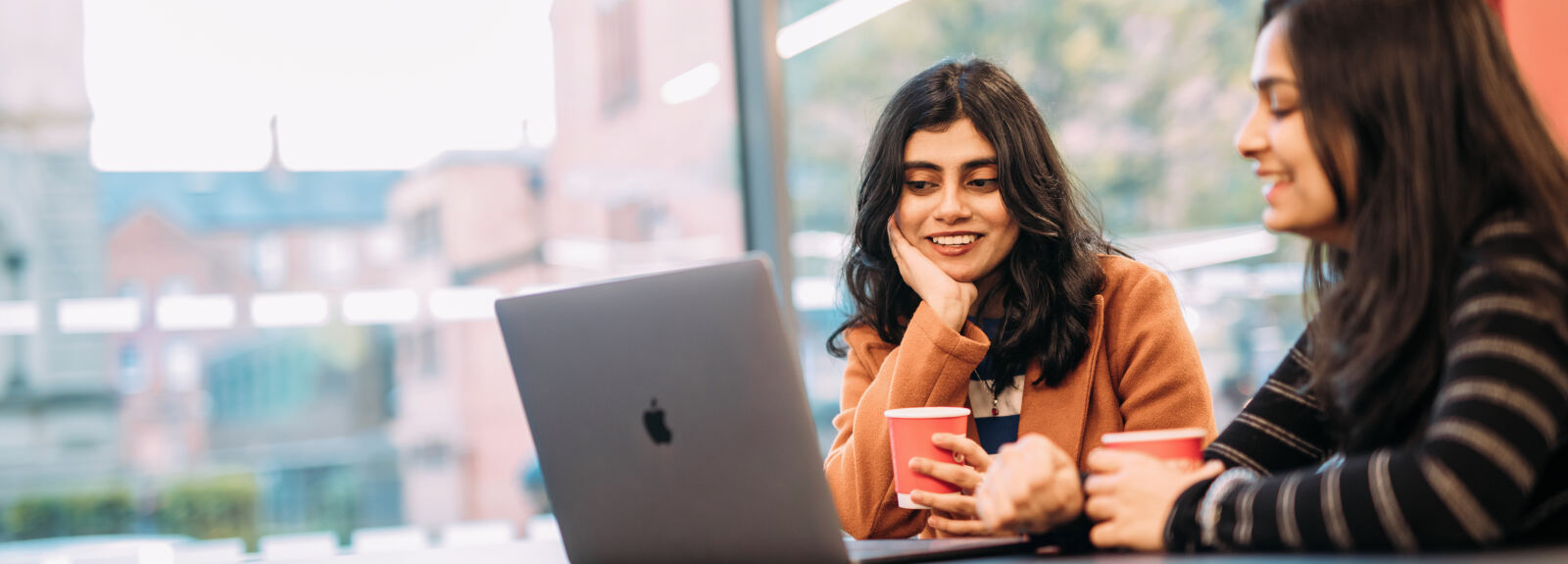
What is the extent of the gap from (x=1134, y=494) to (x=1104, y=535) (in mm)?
45

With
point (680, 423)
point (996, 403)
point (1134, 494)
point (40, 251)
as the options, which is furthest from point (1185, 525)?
point (40, 251)

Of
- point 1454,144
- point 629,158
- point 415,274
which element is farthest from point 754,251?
point 1454,144

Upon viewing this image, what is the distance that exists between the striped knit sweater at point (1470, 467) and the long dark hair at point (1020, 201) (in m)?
0.67

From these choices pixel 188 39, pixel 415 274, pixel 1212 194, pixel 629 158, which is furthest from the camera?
pixel 1212 194

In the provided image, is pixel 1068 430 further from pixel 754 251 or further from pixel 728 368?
pixel 754 251

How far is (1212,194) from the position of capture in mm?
3342

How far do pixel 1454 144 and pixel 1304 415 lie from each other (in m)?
0.35

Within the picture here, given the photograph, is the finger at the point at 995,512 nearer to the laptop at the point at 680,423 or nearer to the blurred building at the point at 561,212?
the laptop at the point at 680,423

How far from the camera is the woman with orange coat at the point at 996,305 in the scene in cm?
156

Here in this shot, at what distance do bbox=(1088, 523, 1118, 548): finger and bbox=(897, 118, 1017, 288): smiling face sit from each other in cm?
70

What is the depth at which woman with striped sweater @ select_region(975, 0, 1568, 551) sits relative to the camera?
0.86 m

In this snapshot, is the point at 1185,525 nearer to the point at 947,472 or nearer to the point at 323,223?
the point at 947,472

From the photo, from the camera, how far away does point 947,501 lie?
1299 millimetres

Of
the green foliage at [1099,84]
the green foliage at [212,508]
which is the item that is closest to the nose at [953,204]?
the green foliage at [1099,84]
